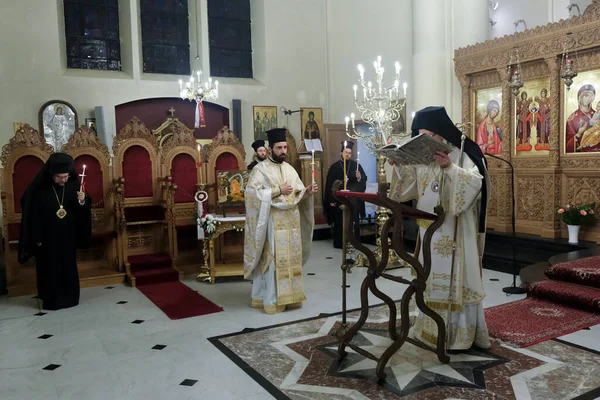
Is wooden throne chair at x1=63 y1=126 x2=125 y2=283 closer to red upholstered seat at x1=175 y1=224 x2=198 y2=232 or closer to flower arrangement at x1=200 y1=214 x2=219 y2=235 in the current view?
red upholstered seat at x1=175 y1=224 x2=198 y2=232

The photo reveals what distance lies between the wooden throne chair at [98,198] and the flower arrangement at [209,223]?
1.42m

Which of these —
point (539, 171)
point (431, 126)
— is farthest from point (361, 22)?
point (431, 126)

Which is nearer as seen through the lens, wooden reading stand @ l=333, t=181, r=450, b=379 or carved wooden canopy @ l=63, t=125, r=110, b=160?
wooden reading stand @ l=333, t=181, r=450, b=379

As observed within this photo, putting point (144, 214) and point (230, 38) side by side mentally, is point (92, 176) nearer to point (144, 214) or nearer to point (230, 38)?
point (144, 214)

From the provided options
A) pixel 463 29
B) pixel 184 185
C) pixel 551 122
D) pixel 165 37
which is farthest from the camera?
pixel 165 37

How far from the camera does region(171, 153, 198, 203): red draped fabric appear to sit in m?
8.57

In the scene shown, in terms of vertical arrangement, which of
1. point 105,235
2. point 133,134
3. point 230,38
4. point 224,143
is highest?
point 230,38

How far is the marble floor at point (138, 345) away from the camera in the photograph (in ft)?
13.0

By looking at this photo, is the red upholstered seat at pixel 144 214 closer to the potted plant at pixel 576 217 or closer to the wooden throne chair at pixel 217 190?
the wooden throne chair at pixel 217 190

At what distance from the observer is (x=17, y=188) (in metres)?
7.52

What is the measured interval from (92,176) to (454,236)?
5910mm

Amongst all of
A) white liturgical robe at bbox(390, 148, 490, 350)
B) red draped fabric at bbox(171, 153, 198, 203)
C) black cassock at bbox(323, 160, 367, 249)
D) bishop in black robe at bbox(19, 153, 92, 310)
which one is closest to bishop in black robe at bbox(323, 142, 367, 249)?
black cassock at bbox(323, 160, 367, 249)

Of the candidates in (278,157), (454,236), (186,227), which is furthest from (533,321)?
(186,227)

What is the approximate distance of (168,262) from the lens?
318 inches
